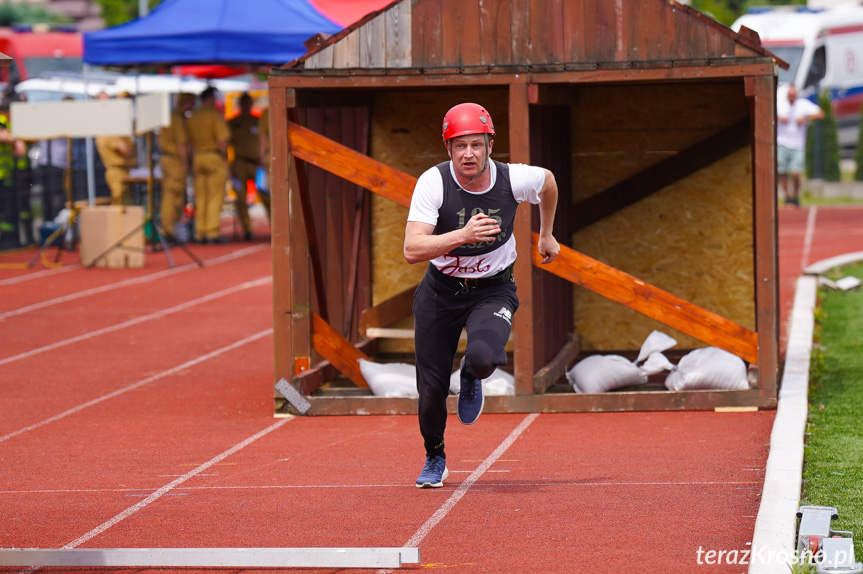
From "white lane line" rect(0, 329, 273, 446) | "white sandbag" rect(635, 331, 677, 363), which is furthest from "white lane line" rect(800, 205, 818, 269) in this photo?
"white sandbag" rect(635, 331, 677, 363)

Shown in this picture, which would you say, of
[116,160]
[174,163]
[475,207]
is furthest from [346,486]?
[116,160]

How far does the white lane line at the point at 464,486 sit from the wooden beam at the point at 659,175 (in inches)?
100

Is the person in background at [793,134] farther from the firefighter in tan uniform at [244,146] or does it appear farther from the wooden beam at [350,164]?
the wooden beam at [350,164]

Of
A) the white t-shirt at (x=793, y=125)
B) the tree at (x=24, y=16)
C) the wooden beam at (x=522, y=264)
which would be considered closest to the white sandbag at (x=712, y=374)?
the wooden beam at (x=522, y=264)

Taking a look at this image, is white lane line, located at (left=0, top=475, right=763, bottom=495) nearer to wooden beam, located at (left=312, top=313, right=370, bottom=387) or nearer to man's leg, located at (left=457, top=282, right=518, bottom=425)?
man's leg, located at (left=457, top=282, right=518, bottom=425)

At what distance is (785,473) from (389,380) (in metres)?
3.56

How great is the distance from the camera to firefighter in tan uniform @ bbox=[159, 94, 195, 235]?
892 inches

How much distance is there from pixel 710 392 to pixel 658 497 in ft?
8.82

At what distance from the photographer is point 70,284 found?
18.8 meters

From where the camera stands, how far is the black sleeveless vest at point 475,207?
6.89 m

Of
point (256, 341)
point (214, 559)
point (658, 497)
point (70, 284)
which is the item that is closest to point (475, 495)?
point (658, 497)

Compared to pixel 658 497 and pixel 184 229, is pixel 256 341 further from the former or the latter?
pixel 184 229

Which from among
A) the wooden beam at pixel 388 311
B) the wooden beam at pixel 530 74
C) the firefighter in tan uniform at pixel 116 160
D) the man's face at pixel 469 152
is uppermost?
the wooden beam at pixel 530 74

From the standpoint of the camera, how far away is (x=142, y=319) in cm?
1552
